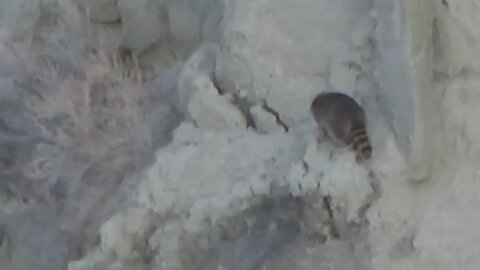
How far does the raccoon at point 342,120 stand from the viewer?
8.50 ft

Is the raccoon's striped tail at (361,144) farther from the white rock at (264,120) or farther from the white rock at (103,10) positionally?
the white rock at (103,10)

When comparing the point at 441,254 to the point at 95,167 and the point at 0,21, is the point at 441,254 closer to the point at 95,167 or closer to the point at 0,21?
Answer: the point at 95,167

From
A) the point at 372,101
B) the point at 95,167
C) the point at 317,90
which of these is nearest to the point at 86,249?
the point at 95,167

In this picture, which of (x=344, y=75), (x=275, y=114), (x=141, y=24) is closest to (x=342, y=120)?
(x=344, y=75)

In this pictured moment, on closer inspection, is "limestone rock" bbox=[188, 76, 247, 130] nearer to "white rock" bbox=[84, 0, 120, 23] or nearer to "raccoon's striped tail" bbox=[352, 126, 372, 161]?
"raccoon's striped tail" bbox=[352, 126, 372, 161]

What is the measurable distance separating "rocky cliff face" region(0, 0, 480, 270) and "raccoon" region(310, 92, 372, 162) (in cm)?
3

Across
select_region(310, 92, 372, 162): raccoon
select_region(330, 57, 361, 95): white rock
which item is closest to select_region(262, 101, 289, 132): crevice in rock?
select_region(330, 57, 361, 95): white rock

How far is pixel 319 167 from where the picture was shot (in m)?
2.60

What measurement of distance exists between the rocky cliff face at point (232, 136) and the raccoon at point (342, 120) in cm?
3

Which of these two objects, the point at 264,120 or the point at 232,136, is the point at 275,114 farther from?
the point at 232,136

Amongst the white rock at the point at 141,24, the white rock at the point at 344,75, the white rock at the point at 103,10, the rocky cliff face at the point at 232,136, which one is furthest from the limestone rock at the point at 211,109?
the white rock at the point at 103,10

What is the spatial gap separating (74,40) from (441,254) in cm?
195

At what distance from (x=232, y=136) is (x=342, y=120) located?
517mm

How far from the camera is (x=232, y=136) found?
3045mm
